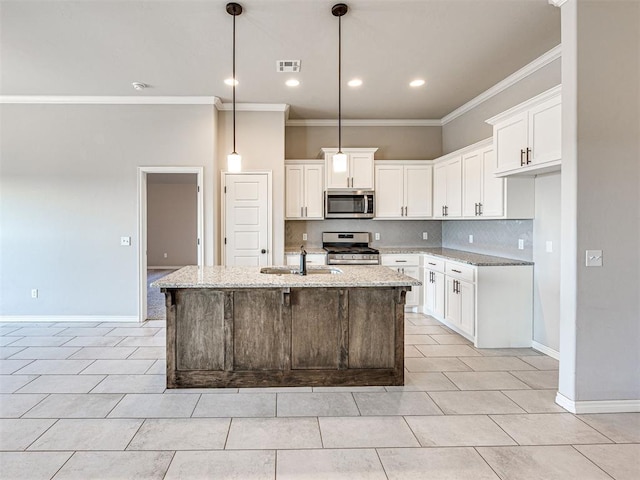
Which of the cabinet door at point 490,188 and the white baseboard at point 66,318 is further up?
the cabinet door at point 490,188

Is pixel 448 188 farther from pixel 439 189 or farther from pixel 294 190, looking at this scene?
pixel 294 190

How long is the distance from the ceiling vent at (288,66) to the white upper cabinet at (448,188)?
2.36 metres

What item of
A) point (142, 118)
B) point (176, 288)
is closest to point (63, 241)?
point (142, 118)

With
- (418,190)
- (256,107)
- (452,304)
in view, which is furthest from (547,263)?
(256,107)

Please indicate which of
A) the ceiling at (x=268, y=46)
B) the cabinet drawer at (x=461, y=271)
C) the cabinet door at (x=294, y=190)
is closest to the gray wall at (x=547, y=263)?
the cabinet drawer at (x=461, y=271)

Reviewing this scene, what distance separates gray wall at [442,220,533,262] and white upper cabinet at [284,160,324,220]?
2090mm

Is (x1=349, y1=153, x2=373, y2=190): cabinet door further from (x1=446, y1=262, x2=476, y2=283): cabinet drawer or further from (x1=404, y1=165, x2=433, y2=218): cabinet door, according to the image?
(x1=446, y1=262, x2=476, y2=283): cabinet drawer

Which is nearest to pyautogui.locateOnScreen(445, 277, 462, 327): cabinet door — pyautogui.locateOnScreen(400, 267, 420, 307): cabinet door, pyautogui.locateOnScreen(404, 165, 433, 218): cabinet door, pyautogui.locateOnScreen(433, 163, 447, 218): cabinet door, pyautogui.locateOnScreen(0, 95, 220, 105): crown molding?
pyautogui.locateOnScreen(400, 267, 420, 307): cabinet door

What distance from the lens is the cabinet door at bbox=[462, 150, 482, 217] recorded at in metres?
4.32

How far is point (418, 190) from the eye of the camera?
5.59m

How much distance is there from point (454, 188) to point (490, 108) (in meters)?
1.07

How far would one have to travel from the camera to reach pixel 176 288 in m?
2.85

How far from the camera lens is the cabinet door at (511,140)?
3387 millimetres

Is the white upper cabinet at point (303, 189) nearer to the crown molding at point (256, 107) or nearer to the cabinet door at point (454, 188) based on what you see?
the crown molding at point (256, 107)
